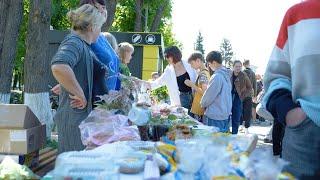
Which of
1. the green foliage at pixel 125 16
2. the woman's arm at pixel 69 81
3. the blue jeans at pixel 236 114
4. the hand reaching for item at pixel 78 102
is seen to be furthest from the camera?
the green foliage at pixel 125 16

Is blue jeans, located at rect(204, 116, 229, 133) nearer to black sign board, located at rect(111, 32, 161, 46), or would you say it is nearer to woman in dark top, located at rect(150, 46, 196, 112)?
woman in dark top, located at rect(150, 46, 196, 112)

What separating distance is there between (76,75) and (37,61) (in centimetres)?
475

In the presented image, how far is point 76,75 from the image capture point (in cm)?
322

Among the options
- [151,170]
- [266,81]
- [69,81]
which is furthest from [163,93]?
[151,170]

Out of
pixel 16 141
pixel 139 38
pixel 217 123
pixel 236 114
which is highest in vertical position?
pixel 139 38

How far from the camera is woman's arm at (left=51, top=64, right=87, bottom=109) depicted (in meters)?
2.98

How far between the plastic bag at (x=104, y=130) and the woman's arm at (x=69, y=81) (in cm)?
17

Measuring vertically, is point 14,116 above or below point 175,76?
below

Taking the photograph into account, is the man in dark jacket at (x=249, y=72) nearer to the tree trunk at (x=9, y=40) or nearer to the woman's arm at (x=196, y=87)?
the woman's arm at (x=196, y=87)

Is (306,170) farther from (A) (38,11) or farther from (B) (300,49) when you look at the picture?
(A) (38,11)

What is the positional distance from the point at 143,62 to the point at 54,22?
26.2 ft

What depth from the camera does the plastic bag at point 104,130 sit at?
108 inches

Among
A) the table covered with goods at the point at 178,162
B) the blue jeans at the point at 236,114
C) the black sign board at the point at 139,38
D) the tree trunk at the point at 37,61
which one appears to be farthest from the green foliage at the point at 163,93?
the black sign board at the point at 139,38

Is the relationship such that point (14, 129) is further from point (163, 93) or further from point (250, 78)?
point (250, 78)
